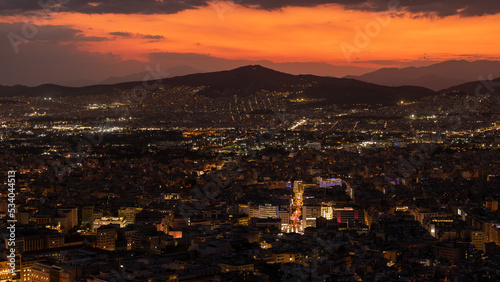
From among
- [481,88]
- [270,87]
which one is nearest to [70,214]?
[270,87]

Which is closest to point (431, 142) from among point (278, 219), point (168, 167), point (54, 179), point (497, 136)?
point (497, 136)

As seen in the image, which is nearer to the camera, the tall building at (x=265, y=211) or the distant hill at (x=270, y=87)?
the tall building at (x=265, y=211)

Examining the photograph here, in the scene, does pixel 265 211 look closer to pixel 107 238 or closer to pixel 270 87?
pixel 107 238

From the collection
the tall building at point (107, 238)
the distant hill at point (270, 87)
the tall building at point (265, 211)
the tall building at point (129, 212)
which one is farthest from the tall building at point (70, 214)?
the distant hill at point (270, 87)

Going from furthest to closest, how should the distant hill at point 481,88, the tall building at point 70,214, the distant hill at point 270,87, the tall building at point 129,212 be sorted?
the distant hill at point 270,87
the distant hill at point 481,88
the tall building at point 129,212
the tall building at point 70,214

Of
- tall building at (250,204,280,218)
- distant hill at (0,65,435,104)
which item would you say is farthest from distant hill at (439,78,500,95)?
tall building at (250,204,280,218)

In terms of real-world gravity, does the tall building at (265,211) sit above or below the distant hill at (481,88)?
below

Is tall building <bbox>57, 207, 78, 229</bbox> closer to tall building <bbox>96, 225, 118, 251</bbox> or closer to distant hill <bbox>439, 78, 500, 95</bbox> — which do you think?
tall building <bbox>96, 225, 118, 251</bbox>

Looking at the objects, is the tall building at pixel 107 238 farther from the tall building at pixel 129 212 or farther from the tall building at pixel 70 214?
the tall building at pixel 129 212

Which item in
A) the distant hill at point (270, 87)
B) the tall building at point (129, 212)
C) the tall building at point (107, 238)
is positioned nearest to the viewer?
the tall building at point (107, 238)
